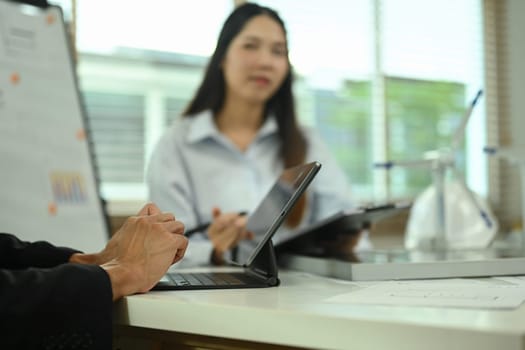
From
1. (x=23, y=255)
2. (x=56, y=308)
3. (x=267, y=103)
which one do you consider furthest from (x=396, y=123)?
(x=56, y=308)

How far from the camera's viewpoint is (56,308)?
1.98 feet

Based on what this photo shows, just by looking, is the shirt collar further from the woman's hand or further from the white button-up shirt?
the woman's hand

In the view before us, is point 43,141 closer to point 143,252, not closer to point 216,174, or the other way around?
point 216,174

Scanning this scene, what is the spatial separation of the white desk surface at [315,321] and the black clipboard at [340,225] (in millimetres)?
374

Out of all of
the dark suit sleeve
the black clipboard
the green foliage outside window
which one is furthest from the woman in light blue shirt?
A: the green foliage outside window

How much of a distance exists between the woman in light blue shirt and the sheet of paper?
3.11 feet

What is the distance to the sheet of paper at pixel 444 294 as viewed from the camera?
21.3 inches

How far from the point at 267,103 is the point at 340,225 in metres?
0.75

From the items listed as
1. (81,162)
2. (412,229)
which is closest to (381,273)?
(81,162)

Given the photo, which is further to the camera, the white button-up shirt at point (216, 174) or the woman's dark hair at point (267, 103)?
the woman's dark hair at point (267, 103)

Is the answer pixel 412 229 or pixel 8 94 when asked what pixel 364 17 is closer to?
pixel 412 229

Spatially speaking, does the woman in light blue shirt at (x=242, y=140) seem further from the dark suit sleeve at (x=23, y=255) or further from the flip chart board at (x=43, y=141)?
the dark suit sleeve at (x=23, y=255)

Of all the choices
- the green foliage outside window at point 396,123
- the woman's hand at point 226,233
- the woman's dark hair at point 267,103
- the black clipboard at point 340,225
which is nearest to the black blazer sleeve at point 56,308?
the black clipboard at point 340,225

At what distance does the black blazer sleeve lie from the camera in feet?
1.92
